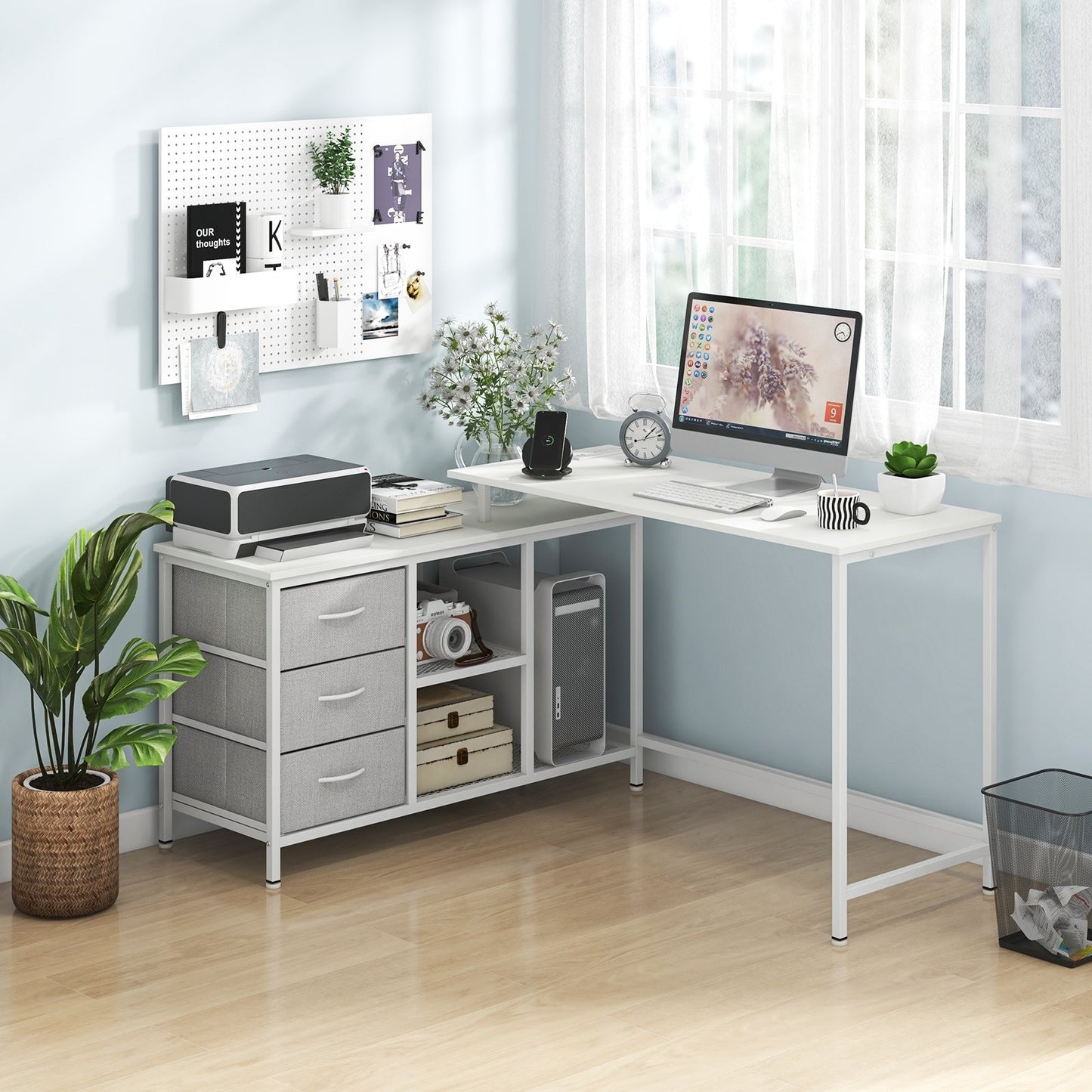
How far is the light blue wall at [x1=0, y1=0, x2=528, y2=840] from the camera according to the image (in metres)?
3.91

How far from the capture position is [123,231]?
405cm

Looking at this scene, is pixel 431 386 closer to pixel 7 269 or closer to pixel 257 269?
pixel 257 269

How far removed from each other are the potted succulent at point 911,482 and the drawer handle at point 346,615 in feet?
3.70

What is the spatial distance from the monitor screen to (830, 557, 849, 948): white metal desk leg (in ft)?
1.42

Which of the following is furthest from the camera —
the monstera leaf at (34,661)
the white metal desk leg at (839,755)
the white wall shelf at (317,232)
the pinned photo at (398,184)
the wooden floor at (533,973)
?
the pinned photo at (398,184)

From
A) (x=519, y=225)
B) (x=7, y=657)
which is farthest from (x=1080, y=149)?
(x=7, y=657)

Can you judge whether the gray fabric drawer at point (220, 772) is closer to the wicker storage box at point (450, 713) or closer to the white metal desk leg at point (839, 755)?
the wicker storage box at point (450, 713)

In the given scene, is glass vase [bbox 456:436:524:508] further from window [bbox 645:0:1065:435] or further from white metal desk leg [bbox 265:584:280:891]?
white metal desk leg [bbox 265:584:280:891]

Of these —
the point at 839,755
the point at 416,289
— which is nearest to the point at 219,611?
the point at 416,289

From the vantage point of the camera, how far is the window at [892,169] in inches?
148

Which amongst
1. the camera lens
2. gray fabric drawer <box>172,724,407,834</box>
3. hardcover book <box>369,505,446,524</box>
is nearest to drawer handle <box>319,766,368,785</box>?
gray fabric drawer <box>172,724,407,834</box>

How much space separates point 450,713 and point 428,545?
0.42m

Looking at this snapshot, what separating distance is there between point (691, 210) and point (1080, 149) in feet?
3.59

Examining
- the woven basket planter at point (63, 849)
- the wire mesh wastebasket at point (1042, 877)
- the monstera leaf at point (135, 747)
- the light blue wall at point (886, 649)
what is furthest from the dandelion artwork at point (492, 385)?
the wire mesh wastebasket at point (1042, 877)
